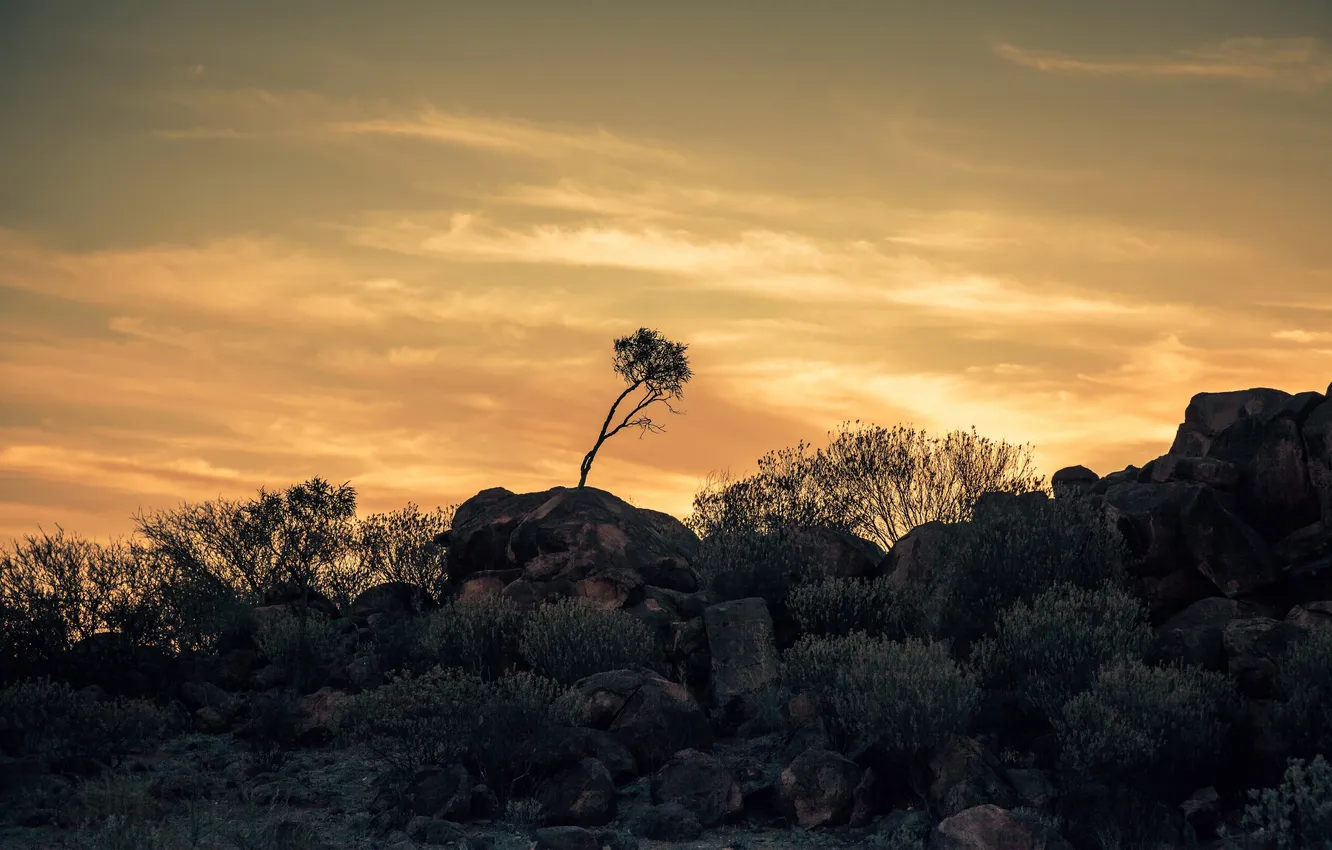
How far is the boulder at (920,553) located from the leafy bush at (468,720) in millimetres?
7348

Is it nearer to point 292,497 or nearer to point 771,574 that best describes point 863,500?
point 771,574

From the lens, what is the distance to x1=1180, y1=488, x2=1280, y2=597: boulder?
18656mm

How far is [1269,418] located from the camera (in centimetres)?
2112

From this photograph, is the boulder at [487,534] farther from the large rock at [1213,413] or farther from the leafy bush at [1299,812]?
the leafy bush at [1299,812]

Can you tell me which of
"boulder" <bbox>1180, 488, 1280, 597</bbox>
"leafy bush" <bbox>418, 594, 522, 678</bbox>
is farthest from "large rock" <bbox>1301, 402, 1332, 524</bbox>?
"leafy bush" <bbox>418, 594, 522, 678</bbox>

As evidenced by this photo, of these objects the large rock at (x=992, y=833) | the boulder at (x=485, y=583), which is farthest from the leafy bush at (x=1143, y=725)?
the boulder at (x=485, y=583)

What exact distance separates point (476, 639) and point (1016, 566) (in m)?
9.33

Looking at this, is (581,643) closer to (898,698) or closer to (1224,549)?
(898,698)

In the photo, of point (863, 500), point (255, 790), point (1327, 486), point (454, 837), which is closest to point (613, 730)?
point (454, 837)

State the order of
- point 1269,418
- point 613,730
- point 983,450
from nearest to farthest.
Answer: point 613,730, point 1269,418, point 983,450

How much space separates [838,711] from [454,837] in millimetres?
5290

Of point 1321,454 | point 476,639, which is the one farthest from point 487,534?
point 1321,454

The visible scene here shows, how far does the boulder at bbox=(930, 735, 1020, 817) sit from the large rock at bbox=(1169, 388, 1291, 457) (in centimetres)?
1256

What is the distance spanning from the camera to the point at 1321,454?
19.4 meters
